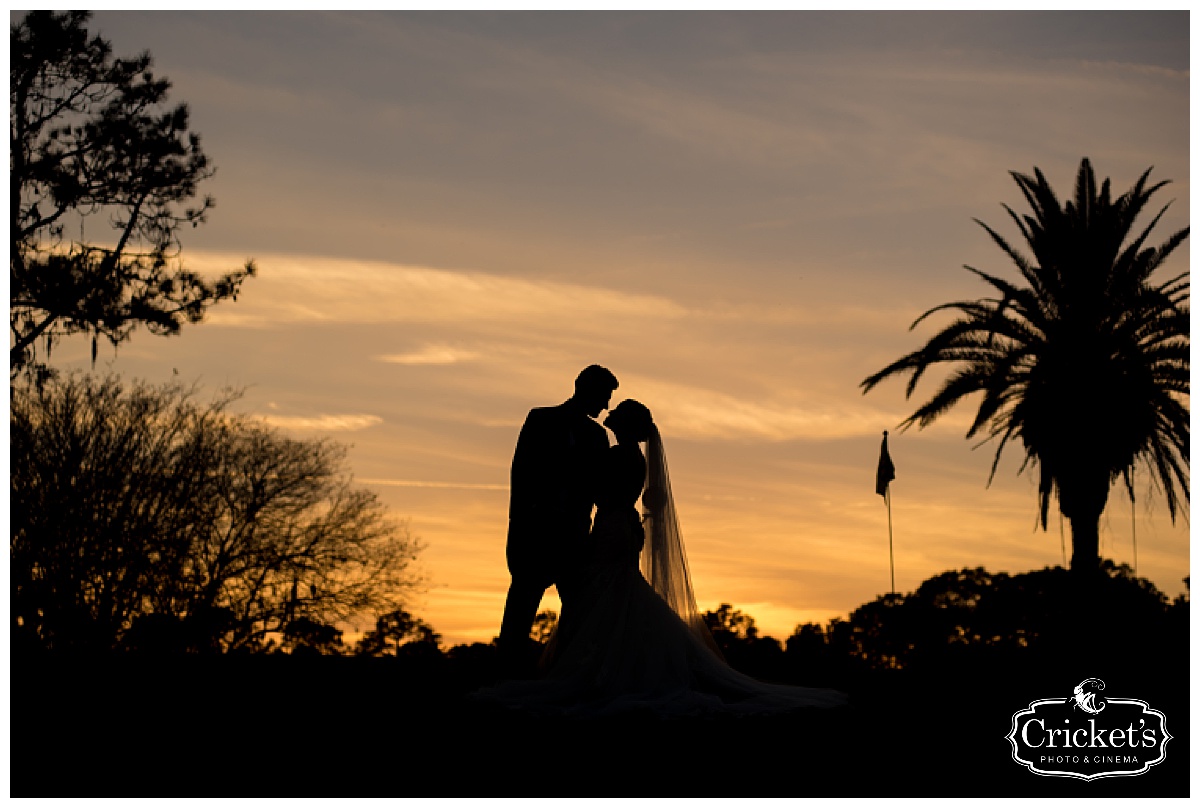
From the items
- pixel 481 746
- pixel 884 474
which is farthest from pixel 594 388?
pixel 884 474

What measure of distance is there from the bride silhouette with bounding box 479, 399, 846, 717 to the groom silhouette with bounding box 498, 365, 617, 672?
0.19 metres

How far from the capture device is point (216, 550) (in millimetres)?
38906

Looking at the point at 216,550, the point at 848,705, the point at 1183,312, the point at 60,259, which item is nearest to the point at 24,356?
the point at 60,259

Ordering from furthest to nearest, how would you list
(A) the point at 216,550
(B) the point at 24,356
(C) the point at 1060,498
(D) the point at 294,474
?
(D) the point at 294,474
(A) the point at 216,550
(C) the point at 1060,498
(B) the point at 24,356

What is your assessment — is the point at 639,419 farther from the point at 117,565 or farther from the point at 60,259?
the point at 117,565

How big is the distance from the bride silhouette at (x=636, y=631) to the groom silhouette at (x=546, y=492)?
187mm

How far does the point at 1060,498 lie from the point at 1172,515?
2266mm

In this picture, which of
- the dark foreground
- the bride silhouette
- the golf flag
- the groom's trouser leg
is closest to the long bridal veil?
the bride silhouette

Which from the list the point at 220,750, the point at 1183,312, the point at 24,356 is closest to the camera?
the point at 220,750

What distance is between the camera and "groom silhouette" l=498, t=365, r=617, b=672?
11.1 meters

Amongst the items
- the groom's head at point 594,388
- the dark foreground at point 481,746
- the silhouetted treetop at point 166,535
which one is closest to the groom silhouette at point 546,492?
the groom's head at point 594,388

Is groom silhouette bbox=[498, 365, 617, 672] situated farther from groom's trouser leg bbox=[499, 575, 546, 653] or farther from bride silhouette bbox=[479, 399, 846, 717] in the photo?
bride silhouette bbox=[479, 399, 846, 717]

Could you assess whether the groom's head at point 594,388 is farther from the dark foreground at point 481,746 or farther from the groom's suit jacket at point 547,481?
the dark foreground at point 481,746

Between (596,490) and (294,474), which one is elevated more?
(294,474)
